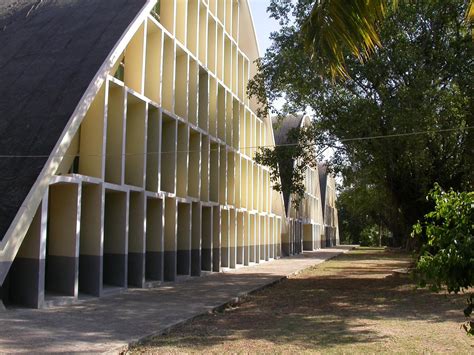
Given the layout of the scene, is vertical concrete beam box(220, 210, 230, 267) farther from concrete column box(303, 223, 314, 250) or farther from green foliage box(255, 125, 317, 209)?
concrete column box(303, 223, 314, 250)

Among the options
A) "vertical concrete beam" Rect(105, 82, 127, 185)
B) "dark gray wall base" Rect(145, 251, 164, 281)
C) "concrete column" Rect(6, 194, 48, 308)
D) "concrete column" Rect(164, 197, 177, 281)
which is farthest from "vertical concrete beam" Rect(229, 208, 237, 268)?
"concrete column" Rect(6, 194, 48, 308)

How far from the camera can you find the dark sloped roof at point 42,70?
38.6 ft

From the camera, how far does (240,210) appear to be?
25.8 metres

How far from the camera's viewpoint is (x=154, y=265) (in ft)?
56.6

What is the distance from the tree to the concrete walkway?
6.08 meters

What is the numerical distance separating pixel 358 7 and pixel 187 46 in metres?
14.1

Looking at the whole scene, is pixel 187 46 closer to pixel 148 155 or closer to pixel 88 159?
pixel 148 155

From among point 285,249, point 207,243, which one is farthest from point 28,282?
point 285,249

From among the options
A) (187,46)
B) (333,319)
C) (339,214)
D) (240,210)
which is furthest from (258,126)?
(339,214)

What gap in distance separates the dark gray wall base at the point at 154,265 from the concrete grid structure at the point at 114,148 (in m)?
0.04

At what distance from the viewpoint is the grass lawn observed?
849cm

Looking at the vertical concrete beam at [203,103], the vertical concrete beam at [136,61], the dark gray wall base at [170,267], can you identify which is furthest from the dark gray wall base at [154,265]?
the vertical concrete beam at [203,103]

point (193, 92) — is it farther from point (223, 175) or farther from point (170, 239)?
point (170, 239)

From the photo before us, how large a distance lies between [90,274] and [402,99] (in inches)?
384
